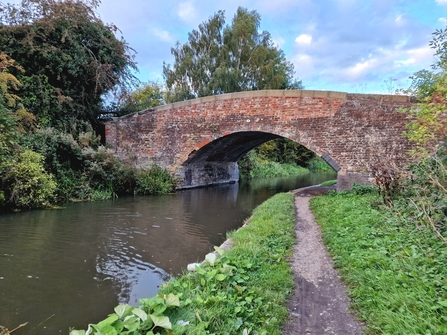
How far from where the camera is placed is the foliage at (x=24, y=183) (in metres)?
8.00

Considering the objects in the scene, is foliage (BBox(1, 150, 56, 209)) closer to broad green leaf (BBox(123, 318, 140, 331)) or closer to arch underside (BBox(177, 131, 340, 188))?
arch underside (BBox(177, 131, 340, 188))

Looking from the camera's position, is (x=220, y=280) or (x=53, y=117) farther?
(x=53, y=117)

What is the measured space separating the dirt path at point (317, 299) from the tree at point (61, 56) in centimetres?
1108

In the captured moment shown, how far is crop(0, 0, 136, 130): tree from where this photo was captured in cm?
1123

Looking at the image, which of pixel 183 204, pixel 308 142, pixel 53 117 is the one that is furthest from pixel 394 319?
pixel 53 117

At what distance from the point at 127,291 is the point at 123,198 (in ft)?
24.8

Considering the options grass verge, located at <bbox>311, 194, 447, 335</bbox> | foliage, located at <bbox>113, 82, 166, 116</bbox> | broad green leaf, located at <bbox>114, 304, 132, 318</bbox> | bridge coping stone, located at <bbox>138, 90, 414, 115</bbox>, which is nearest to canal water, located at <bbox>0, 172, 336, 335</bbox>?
broad green leaf, located at <bbox>114, 304, 132, 318</bbox>

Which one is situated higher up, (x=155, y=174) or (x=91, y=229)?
(x=155, y=174)

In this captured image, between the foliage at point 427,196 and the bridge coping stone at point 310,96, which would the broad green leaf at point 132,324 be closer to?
the foliage at point 427,196

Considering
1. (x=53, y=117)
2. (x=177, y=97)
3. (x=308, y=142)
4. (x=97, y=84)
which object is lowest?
(x=308, y=142)

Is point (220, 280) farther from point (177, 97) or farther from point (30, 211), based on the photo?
point (177, 97)

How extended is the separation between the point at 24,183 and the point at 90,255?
4389mm

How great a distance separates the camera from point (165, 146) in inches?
548

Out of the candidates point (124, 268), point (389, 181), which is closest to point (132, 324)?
point (124, 268)
